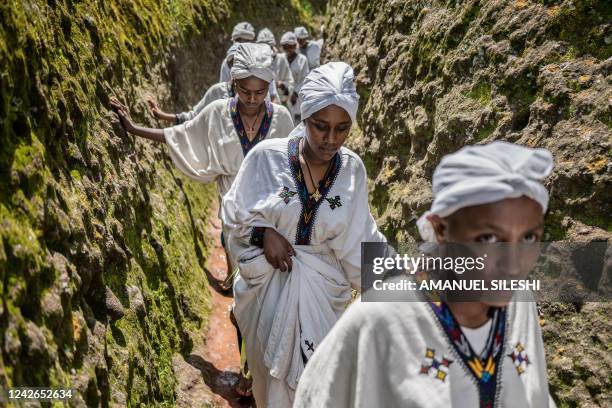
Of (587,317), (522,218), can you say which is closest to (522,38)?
(587,317)

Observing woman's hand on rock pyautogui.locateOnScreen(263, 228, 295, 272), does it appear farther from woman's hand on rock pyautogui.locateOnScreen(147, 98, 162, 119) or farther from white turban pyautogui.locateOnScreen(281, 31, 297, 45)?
white turban pyautogui.locateOnScreen(281, 31, 297, 45)

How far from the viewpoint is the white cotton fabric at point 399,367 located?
86.6 inches

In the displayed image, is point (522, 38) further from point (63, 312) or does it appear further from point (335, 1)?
point (335, 1)

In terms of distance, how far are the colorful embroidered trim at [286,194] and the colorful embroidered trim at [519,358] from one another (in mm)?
1902

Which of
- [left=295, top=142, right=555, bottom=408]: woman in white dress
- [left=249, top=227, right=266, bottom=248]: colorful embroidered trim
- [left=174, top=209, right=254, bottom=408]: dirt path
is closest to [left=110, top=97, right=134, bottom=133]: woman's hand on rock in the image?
[left=174, top=209, right=254, bottom=408]: dirt path

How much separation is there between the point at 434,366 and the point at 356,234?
188 cm

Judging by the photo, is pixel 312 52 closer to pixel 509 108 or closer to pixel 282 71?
pixel 282 71

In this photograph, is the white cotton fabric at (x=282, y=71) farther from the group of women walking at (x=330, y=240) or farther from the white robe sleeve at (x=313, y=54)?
the group of women walking at (x=330, y=240)

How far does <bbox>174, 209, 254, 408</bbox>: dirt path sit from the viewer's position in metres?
5.12

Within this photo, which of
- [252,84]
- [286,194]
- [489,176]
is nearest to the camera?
[489,176]

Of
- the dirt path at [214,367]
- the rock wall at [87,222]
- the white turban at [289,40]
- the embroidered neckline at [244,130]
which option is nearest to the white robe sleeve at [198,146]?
the embroidered neckline at [244,130]

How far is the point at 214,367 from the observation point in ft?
19.0

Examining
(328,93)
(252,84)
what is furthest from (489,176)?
(252,84)

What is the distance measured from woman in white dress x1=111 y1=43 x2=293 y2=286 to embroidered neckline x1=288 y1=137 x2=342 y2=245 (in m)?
1.85
